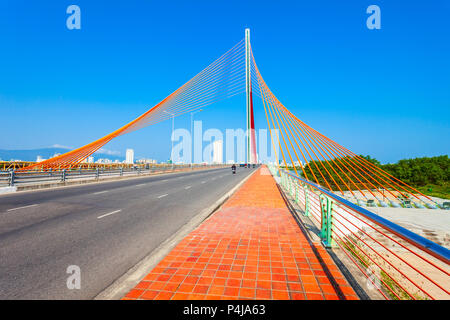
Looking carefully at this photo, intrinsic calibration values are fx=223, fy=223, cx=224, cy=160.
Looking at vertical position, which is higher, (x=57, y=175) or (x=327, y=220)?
(x=57, y=175)

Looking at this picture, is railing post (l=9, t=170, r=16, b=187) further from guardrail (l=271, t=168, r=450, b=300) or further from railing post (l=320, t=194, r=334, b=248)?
railing post (l=320, t=194, r=334, b=248)

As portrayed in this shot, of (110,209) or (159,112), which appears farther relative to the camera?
(159,112)

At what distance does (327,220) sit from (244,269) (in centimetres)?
218

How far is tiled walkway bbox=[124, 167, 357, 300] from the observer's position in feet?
9.49

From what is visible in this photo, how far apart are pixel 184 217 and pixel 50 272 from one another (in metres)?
4.16

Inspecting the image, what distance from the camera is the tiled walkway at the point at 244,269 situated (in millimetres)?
2893

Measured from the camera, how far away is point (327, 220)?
182 inches

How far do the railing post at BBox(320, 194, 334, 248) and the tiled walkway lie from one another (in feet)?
0.83

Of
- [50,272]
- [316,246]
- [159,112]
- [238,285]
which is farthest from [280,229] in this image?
[159,112]

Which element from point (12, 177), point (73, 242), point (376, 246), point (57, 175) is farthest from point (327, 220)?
point (57, 175)

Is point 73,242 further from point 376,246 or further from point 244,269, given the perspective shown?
point 376,246

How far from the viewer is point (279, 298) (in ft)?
9.16
